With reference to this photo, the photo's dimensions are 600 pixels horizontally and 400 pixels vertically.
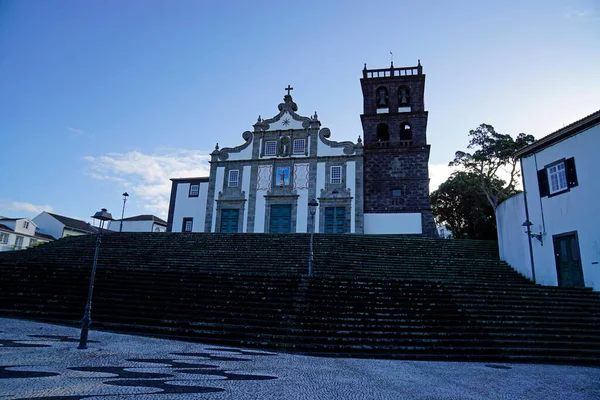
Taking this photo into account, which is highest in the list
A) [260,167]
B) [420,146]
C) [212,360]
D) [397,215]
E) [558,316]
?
[420,146]

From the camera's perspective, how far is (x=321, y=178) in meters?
27.4

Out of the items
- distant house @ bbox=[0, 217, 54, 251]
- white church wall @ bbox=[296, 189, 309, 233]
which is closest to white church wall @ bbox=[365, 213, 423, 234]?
white church wall @ bbox=[296, 189, 309, 233]

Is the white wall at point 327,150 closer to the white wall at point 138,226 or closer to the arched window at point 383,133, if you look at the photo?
the arched window at point 383,133

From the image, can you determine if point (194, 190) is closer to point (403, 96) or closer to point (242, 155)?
point (242, 155)

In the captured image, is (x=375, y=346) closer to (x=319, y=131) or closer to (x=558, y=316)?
(x=558, y=316)

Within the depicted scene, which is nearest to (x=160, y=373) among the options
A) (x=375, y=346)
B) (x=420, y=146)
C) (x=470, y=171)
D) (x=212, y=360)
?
(x=212, y=360)

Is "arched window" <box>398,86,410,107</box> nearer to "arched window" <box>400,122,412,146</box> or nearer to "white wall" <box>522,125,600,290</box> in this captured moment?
"arched window" <box>400,122,412,146</box>

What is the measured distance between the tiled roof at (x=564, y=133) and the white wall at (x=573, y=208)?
0.17m

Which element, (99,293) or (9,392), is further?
(99,293)

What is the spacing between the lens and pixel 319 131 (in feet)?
93.4

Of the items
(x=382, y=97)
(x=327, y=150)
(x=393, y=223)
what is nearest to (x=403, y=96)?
(x=382, y=97)

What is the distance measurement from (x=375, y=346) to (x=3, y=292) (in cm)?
Result: 1340

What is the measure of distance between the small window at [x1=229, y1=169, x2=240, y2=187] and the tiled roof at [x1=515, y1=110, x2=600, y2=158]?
18707 mm

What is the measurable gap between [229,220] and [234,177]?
11.2 feet
